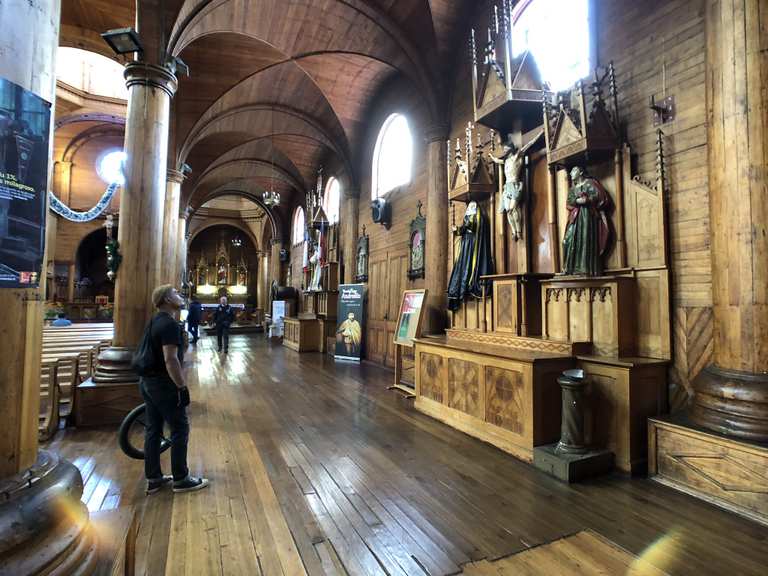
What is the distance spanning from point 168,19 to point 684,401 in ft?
21.4

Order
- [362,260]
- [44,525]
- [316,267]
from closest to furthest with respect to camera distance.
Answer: [44,525] < [362,260] < [316,267]

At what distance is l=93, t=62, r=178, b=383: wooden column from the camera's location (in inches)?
174

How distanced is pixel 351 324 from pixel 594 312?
6.28 m

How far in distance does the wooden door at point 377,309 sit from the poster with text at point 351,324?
0.20 meters

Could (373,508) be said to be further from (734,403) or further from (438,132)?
(438,132)

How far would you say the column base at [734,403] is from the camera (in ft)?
8.64

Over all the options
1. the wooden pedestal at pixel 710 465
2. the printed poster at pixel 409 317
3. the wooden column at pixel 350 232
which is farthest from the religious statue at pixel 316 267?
the wooden pedestal at pixel 710 465

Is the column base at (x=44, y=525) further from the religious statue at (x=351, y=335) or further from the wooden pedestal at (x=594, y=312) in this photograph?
the religious statue at (x=351, y=335)

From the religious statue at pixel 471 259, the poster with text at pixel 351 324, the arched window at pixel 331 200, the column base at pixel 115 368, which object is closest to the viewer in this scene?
the column base at pixel 115 368

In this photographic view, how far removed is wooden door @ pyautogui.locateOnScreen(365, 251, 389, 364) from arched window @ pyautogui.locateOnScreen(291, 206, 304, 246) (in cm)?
801

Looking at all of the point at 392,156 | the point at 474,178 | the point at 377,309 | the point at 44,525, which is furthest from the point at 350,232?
the point at 44,525

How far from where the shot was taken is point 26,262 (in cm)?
118

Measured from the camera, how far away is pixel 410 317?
6508 mm

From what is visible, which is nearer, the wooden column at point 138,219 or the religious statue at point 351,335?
the wooden column at point 138,219
